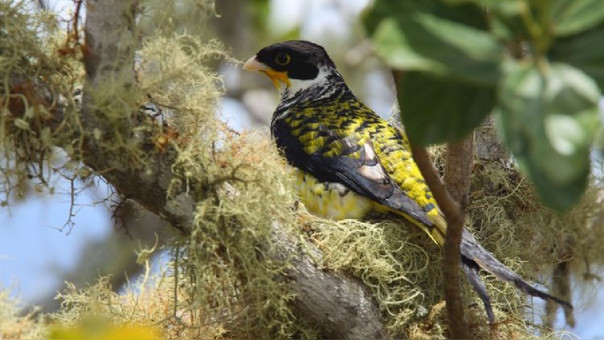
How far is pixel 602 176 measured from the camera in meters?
4.36

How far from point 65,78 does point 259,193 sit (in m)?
0.71

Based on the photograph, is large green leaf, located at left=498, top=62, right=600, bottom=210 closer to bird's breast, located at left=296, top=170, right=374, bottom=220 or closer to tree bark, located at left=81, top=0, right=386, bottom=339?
tree bark, located at left=81, top=0, right=386, bottom=339

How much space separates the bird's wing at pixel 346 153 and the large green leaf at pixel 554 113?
1.80 metres

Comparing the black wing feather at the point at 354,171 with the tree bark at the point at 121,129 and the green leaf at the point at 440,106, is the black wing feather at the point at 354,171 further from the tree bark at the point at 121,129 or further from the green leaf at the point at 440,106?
the green leaf at the point at 440,106

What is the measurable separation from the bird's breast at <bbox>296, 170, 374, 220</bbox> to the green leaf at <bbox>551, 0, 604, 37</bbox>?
6.61 ft

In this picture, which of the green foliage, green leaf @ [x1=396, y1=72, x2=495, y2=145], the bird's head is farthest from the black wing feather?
the green foliage

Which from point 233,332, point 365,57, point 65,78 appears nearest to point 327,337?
point 233,332

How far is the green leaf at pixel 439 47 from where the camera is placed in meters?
1.64

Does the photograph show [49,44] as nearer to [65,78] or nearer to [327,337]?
[65,78]

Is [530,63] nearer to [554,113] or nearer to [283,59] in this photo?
[554,113]

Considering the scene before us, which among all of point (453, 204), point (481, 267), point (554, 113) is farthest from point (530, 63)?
point (481, 267)

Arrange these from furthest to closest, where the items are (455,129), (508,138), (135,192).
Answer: (135,192) → (455,129) → (508,138)

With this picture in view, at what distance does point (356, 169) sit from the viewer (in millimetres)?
3713

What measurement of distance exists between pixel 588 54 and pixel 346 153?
2104 millimetres
